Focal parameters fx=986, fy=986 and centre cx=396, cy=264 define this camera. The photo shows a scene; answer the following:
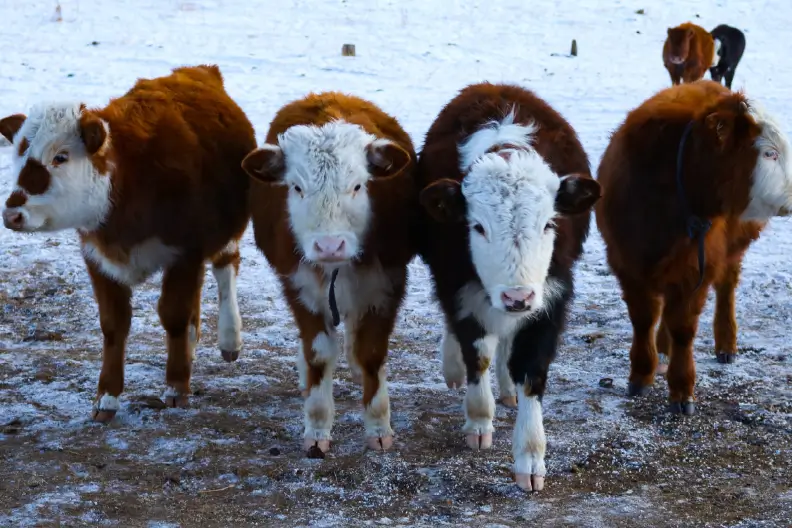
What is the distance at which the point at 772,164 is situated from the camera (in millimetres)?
5145

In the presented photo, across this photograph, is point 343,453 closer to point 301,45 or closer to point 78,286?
point 78,286

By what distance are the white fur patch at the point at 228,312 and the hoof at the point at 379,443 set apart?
5.58 ft

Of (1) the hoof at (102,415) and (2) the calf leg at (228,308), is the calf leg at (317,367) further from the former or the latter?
(2) the calf leg at (228,308)

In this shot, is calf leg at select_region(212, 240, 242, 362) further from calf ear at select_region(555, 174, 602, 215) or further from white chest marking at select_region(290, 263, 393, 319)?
calf ear at select_region(555, 174, 602, 215)

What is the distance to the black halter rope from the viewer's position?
17.3ft

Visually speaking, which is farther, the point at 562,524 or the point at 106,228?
the point at 106,228

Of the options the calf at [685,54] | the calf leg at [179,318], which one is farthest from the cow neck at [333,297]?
the calf at [685,54]

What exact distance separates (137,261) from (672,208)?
288cm

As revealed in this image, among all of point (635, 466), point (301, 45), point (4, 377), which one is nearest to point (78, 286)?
point (4, 377)

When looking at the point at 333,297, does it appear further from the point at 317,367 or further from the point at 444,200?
the point at 444,200

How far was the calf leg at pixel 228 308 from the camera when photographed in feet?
20.7

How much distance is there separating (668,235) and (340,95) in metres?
1.95

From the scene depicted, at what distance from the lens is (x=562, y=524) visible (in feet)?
13.5

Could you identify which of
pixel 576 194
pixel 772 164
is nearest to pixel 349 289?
pixel 576 194
